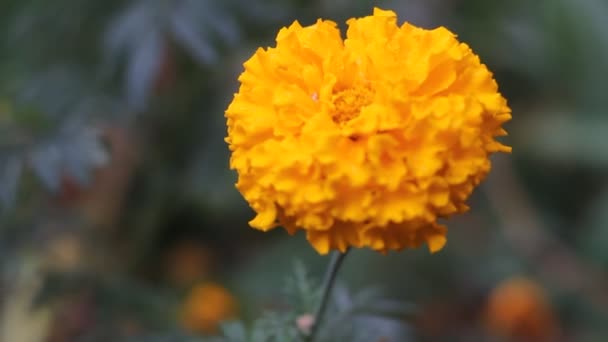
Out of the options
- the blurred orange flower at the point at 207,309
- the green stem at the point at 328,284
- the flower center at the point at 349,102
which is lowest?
the green stem at the point at 328,284

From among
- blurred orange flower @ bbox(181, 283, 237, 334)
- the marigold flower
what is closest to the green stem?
the marigold flower

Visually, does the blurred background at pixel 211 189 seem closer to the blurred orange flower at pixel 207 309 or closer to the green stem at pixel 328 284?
the blurred orange flower at pixel 207 309

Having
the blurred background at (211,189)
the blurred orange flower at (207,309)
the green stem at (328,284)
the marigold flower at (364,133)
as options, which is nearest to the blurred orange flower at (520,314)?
the blurred background at (211,189)

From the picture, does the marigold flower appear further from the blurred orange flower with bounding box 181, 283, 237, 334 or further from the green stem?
the blurred orange flower with bounding box 181, 283, 237, 334

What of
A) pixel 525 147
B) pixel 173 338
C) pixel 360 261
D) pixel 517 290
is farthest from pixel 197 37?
pixel 525 147

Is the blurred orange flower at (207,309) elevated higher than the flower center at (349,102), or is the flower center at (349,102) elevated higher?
the blurred orange flower at (207,309)

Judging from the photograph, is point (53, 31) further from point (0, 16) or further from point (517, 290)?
point (517, 290)

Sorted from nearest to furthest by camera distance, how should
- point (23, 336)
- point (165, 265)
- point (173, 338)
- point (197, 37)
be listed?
1. point (173, 338)
2. point (197, 37)
3. point (23, 336)
4. point (165, 265)

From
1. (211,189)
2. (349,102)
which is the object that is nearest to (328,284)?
(349,102)
